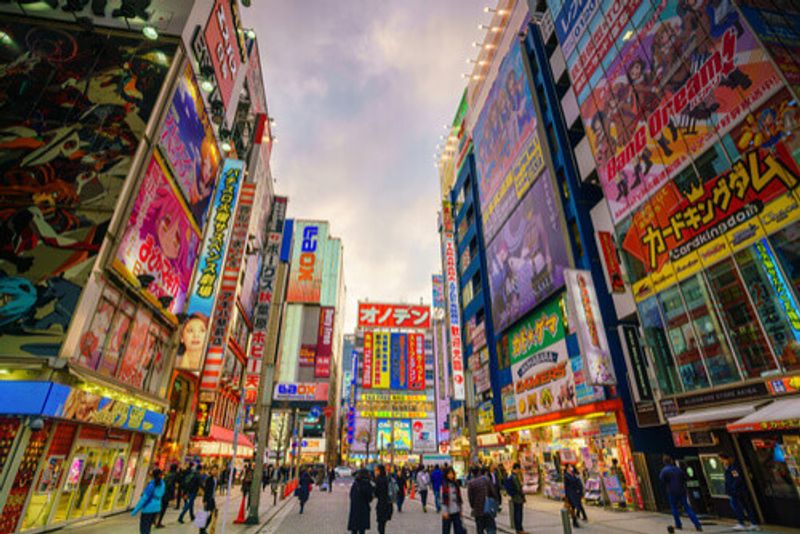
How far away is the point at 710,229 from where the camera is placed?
42.7ft

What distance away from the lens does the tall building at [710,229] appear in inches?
430

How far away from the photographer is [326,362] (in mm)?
87062

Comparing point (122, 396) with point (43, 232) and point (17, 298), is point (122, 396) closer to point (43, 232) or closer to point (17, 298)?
point (17, 298)

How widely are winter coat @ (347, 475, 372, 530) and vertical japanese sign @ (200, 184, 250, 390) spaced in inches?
680

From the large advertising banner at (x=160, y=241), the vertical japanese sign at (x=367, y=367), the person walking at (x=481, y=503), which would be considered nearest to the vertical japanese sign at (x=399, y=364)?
the vertical japanese sign at (x=367, y=367)

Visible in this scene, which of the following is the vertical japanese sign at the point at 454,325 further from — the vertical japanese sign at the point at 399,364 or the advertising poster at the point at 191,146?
the vertical japanese sign at the point at 399,364

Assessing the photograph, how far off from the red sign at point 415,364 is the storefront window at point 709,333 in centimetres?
7736

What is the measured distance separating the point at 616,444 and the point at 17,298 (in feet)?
75.7

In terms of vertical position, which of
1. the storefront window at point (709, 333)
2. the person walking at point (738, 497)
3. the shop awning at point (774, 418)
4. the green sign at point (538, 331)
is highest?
the green sign at point (538, 331)

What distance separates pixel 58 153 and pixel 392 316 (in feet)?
255

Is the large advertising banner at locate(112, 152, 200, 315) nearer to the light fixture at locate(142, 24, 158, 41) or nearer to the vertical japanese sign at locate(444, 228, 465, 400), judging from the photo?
the light fixture at locate(142, 24, 158, 41)

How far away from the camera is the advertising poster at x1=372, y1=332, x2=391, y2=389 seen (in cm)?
8612

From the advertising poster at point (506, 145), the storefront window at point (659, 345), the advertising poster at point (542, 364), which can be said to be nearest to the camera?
the storefront window at point (659, 345)

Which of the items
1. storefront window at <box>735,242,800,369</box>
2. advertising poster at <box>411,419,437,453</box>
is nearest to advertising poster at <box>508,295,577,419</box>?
storefront window at <box>735,242,800,369</box>
